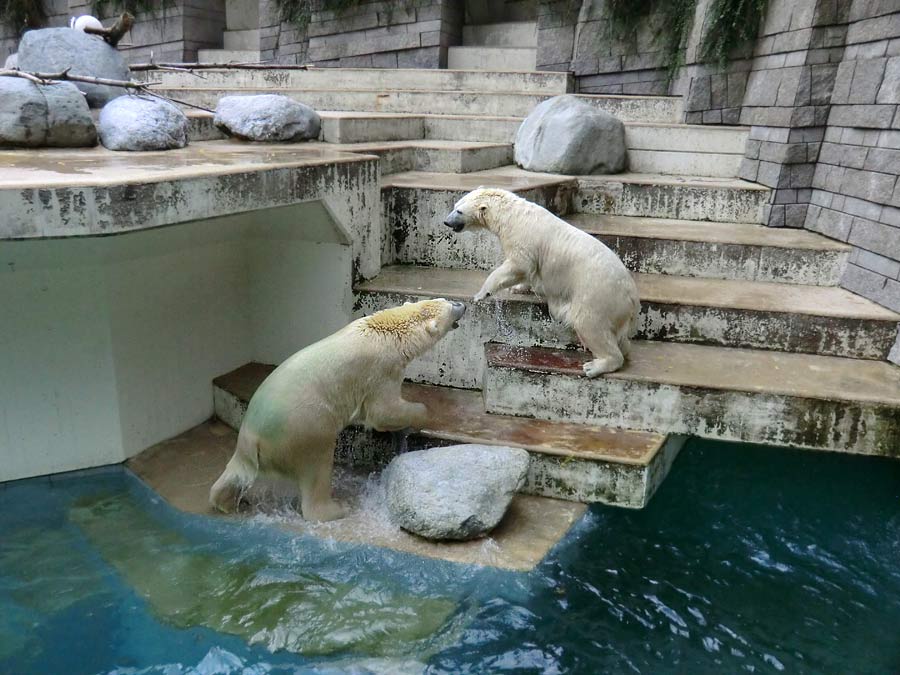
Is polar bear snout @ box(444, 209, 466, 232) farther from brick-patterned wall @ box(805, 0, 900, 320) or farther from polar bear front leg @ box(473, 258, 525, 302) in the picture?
brick-patterned wall @ box(805, 0, 900, 320)

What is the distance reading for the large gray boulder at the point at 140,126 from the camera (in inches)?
197

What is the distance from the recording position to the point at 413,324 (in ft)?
12.7

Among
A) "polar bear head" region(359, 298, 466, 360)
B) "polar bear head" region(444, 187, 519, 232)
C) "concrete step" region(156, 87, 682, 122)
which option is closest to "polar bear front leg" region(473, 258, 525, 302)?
"polar bear head" region(444, 187, 519, 232)

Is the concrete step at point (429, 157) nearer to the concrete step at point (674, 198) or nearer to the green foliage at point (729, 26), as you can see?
the concrete step at point (674, 198)

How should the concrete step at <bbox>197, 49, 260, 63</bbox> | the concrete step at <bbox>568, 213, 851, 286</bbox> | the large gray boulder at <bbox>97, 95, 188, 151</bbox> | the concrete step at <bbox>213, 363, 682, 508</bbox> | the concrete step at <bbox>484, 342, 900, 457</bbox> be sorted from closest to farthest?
the concrete step at <bbox>213, 363, 682, 508</bbox> < the concrete step at <bbox>484, 342, 900, 457</bbox> < the large gray boulder at <bbox>97, 95, 188, 151</bbox> < the concrete step at <bbox>568, 213, 851, 286</bbox> < the concrete step at <bbox>197, 49, 260, 63</bbox>

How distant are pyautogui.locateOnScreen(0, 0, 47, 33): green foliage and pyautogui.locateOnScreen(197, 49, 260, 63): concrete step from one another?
4.87 meters

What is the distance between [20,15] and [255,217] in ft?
43.3

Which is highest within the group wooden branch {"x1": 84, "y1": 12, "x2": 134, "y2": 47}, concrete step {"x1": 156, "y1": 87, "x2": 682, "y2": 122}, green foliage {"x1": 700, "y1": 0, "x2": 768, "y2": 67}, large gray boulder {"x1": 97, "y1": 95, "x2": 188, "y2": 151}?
green foliage {"x1": 700, "y1": 0, "x2": 768, "y2": 67}

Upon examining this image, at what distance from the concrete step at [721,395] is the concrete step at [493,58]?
6.57 meters

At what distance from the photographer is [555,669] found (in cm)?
290

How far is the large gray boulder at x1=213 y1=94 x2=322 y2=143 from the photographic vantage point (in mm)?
6082

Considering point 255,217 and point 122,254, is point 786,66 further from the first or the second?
point 122,254

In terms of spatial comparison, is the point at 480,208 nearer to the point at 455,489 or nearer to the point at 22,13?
the point at 455,489

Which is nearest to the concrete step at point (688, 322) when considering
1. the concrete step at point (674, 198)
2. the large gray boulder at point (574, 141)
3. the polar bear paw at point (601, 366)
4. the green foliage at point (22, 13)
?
the polar bear paw at point (601, 366)
